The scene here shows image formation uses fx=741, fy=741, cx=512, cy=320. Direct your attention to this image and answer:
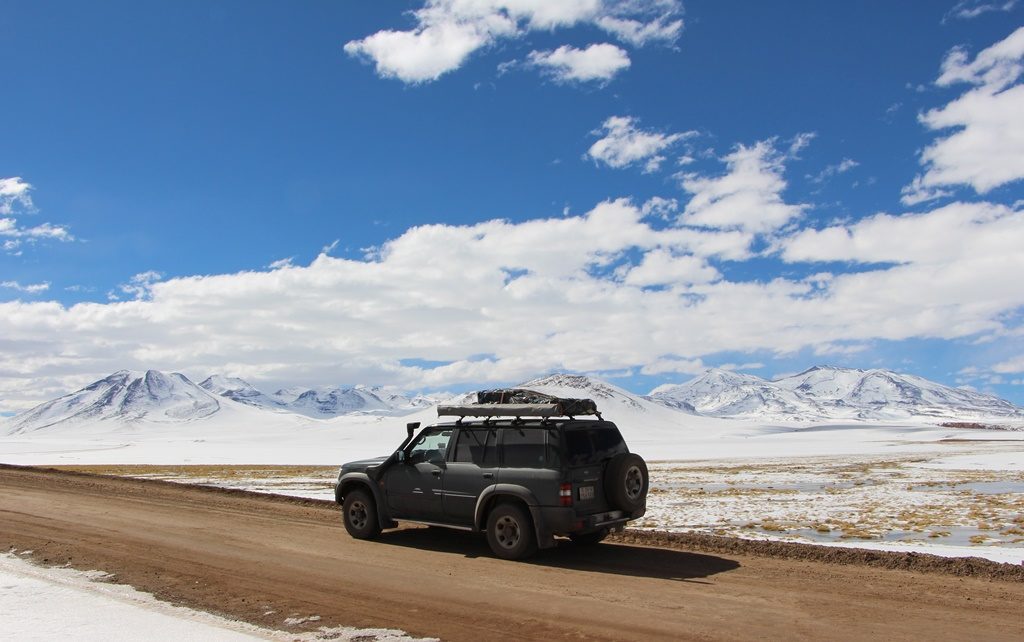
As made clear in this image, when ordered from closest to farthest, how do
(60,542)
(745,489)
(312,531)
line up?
(60,542), (312,531), (745,489)

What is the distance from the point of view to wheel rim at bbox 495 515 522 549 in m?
11.6

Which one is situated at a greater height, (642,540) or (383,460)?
(383,460)

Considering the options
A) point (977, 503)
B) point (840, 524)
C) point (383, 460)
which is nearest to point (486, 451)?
point (383, 460)

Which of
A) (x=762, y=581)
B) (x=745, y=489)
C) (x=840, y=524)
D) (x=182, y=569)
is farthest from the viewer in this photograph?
(x=745, y=489)

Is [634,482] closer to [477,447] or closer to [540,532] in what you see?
[540,532]

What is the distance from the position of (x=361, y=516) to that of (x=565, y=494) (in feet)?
14.7

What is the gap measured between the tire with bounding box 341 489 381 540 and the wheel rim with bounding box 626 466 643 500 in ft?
15.3

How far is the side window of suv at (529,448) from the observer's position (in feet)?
37.8

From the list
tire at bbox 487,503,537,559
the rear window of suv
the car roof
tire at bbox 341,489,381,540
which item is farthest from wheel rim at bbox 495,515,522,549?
tire at bbox 341,489,381,540

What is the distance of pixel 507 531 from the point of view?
11.7 metres

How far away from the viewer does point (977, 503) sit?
Answer: 23.1 metres

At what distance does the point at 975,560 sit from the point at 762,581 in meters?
3.51

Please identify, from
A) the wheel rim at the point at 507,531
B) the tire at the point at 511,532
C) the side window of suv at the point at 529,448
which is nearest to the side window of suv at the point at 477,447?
the side window of suv at the point at 529,448

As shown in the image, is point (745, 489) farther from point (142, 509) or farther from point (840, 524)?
point (142, 509)
